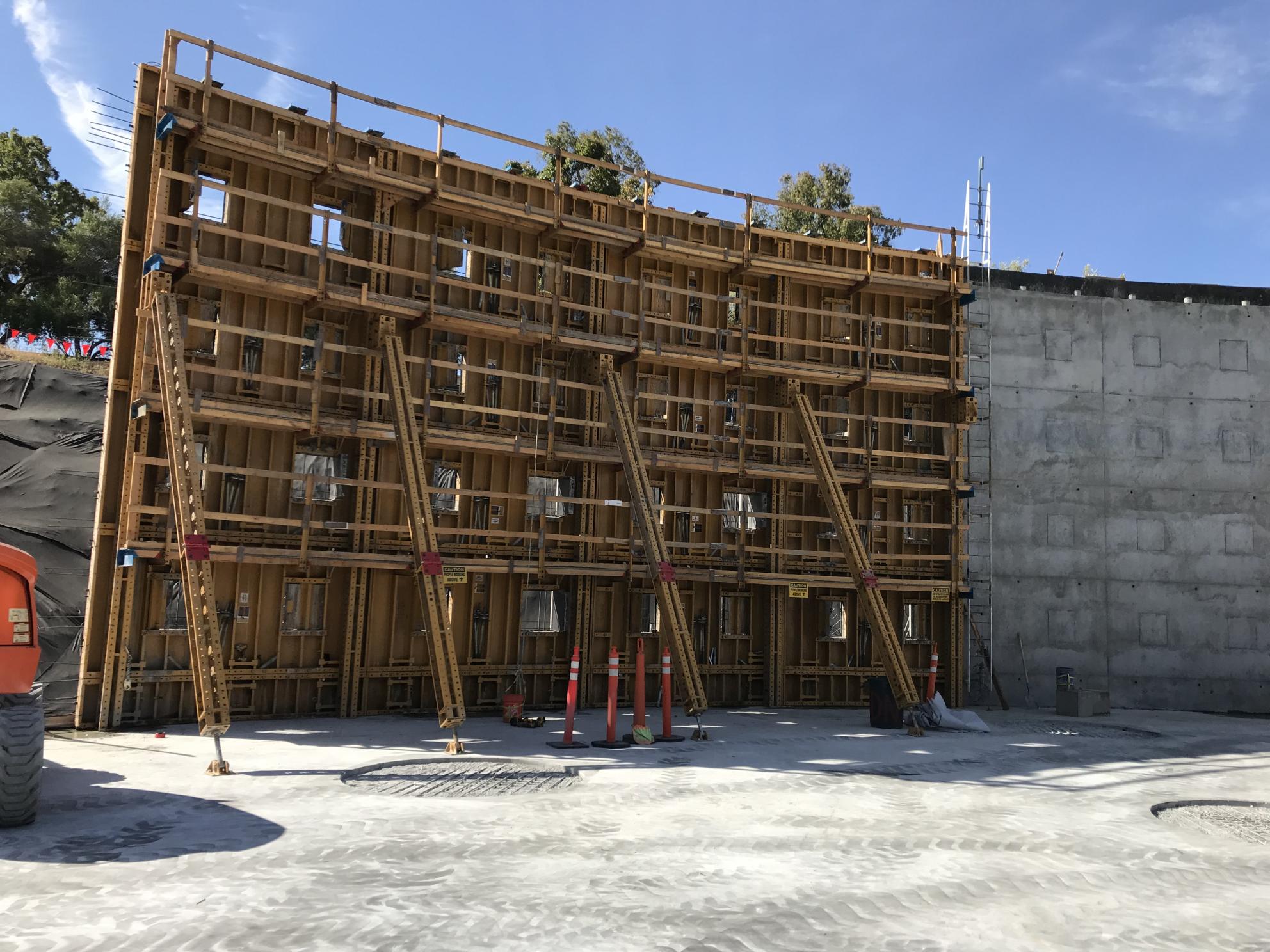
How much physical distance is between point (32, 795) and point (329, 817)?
2.54 metres

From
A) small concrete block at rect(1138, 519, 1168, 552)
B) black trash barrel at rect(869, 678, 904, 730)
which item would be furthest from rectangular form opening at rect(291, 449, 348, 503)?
small concrete block at rect(1138, 519, 1168, 552)

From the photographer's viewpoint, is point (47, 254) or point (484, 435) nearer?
point (484, 435)

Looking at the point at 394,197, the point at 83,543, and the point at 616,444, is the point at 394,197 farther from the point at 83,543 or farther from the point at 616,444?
the point at 83,543

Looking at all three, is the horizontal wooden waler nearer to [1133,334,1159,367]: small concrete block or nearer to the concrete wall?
the concrete wall

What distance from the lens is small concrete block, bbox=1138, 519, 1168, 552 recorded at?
24.9 m

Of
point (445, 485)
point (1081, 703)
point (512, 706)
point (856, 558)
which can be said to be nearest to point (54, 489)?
point (445, 485)

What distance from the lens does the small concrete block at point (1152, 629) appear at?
24.5 meters

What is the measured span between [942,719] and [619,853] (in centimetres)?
1150

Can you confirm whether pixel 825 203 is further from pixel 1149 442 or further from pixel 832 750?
pixel 832 750

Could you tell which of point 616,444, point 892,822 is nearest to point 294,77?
point 616,444

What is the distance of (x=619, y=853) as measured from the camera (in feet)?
28.1

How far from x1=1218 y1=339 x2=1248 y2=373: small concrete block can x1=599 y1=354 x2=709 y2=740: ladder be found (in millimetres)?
16925

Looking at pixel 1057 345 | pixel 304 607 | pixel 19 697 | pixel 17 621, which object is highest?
pixel 1057 345

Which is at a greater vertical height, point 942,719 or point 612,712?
point 612,712
